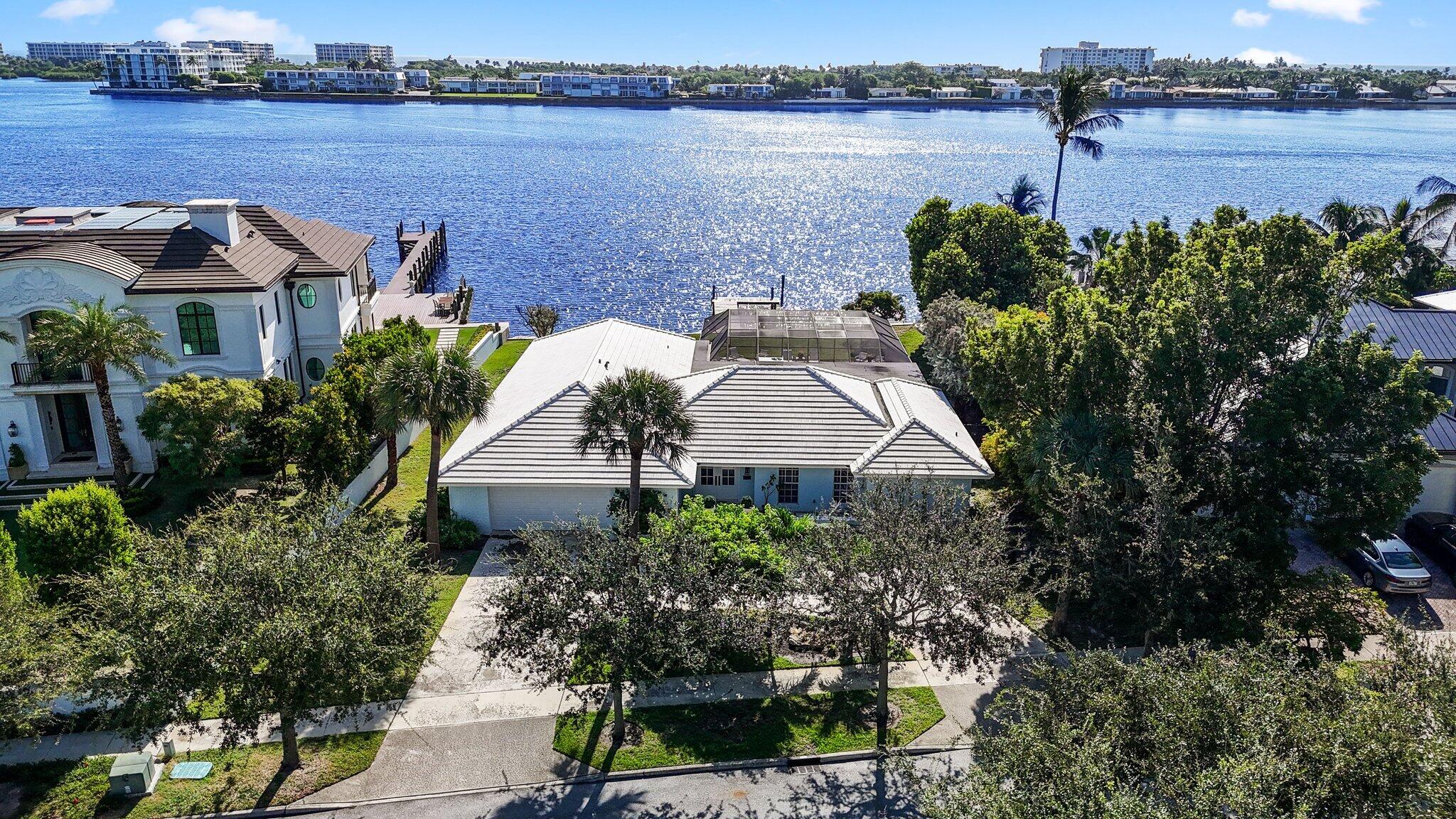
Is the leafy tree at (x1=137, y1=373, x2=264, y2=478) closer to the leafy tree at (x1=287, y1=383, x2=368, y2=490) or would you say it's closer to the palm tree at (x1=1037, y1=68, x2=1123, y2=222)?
the leafy tree at (x1=287, y1=383, x2=368, y2=490)

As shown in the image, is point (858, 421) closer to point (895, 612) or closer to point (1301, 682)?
point (895, 612)

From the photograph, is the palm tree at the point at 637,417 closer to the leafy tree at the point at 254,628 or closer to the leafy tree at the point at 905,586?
the leafy tree at the point at 905,586

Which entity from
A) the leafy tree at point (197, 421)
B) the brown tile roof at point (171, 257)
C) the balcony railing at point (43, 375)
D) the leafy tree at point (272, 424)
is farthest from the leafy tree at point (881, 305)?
the balcony railing at point (43, 375)

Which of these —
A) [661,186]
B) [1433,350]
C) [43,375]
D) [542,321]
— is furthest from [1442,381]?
[661,186]

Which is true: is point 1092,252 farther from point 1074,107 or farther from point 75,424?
point 75,424

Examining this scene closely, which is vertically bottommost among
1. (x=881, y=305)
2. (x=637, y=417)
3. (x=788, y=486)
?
(x=788, y=486)

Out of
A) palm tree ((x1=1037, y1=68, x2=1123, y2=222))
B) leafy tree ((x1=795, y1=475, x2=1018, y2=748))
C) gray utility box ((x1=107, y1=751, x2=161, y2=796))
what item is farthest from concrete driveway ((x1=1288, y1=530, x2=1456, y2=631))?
gray utility box ((x1=107, y1=751, x2=161, y2=796))

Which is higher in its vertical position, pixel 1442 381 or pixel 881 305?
pixel 1442 381
